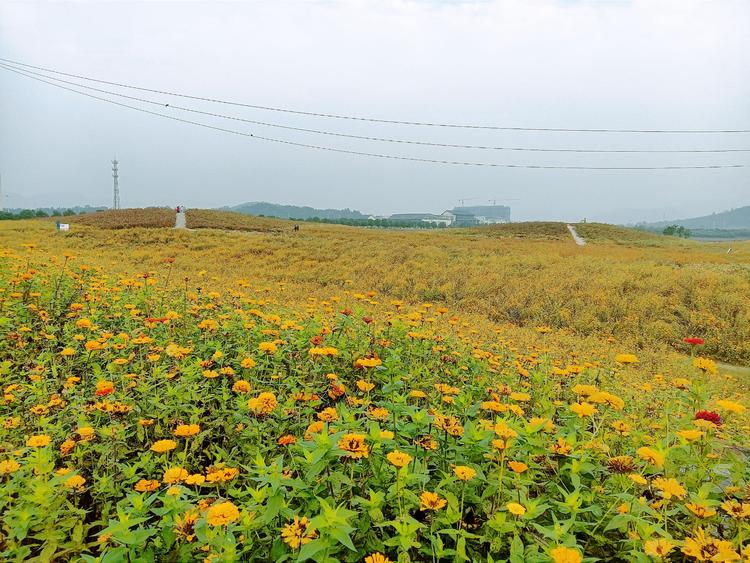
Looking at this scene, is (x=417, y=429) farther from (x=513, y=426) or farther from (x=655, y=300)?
(x=655, y=300)

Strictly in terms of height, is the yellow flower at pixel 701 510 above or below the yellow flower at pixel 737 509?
below

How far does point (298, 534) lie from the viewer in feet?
4.63

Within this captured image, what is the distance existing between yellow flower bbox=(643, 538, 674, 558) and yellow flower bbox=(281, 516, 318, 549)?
1.15 metres

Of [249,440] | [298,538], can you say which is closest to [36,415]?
[249,440]

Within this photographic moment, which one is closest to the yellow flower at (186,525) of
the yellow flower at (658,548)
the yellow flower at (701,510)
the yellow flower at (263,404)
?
the yellow flower at (263,404)

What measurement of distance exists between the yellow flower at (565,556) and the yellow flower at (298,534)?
2.61 feet

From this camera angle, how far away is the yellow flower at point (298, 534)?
1385 millimetres

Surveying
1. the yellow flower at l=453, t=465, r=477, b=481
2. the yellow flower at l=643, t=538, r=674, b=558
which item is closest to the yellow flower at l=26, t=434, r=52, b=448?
the yellow flower at l=453, t=465, r=477, b=481

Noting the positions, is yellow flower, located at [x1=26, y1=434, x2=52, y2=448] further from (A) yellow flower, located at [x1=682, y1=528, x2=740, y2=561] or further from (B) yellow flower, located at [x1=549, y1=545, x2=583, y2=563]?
(A) yellow flower, located at [x1=682, y1=528, x2=740, y2=561]

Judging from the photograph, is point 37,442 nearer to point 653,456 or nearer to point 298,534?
point 298,534

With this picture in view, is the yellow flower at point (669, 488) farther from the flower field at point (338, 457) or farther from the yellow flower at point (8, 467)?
the yellow flower at point (8, 467)

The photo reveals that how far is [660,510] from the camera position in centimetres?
190

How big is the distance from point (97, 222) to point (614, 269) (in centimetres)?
3355

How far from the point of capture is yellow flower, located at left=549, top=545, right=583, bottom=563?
1302 mm
